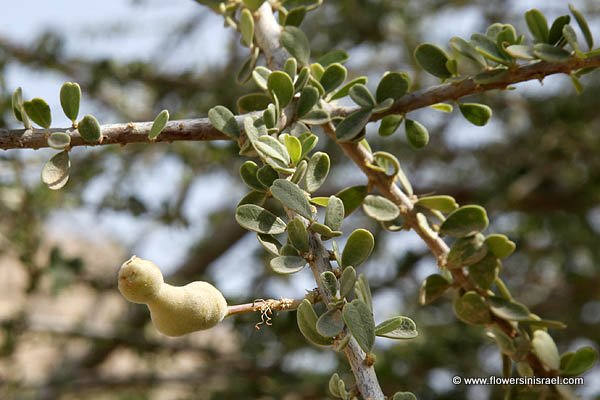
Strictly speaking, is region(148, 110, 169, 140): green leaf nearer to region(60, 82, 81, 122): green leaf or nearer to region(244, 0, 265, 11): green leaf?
region(60, 82, 81, 122): green leaf

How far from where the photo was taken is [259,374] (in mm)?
1757

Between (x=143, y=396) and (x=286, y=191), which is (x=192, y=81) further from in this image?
(x=286, y=191)

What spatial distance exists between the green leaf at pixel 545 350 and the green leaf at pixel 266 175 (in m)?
0.34

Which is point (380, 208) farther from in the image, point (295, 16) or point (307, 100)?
point (295, 16)

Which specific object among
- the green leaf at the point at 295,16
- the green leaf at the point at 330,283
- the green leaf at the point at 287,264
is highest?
the green leaf at the point at 295,16

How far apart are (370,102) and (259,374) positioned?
1129 millimetres

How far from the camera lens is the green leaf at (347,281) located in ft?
1.97

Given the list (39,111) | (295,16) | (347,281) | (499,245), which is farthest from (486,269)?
(39,111)

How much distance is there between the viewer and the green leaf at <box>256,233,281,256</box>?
66 cm

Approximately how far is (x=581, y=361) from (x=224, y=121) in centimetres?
46

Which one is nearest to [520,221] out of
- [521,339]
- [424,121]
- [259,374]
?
[424,121]

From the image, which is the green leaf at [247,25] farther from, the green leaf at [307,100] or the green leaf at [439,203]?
the green leaf at [439,203]

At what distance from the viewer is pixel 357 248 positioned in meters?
0.66

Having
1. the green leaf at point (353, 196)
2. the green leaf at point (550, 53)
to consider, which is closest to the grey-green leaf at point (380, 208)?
the green leaf at point (353, 196)
